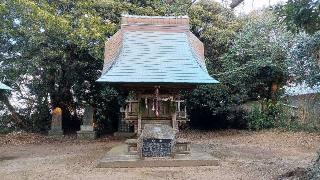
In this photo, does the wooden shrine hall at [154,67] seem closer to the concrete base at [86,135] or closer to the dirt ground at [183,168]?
the dirt ground at [183,168]

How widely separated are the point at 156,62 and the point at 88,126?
795 centimetres

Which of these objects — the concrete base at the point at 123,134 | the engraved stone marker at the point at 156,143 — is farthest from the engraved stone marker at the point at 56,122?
the engraved stone marker at the point at 156,143

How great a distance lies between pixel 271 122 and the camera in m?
18.0

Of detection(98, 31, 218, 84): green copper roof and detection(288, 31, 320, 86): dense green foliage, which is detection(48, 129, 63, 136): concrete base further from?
Result: detection(288, 31, 320, 86): dense green foliage

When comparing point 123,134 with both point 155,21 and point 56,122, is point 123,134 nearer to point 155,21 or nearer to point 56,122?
point 56,122

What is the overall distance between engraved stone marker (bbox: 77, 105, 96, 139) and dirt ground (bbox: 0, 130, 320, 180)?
0.59 metres

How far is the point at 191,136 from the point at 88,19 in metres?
6.78

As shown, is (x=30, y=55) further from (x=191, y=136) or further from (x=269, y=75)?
(x=269, y=75)

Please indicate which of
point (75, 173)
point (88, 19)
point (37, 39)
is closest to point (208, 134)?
point (88, 19)

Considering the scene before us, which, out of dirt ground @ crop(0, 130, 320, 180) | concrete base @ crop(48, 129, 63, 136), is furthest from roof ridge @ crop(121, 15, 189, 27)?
concrete base @ crop(48, 129, 63, 136)

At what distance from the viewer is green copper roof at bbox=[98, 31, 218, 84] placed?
36.8 ft

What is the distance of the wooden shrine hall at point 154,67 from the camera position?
11.3 m

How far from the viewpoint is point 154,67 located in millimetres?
11797

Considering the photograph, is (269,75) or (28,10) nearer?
(28,10)
